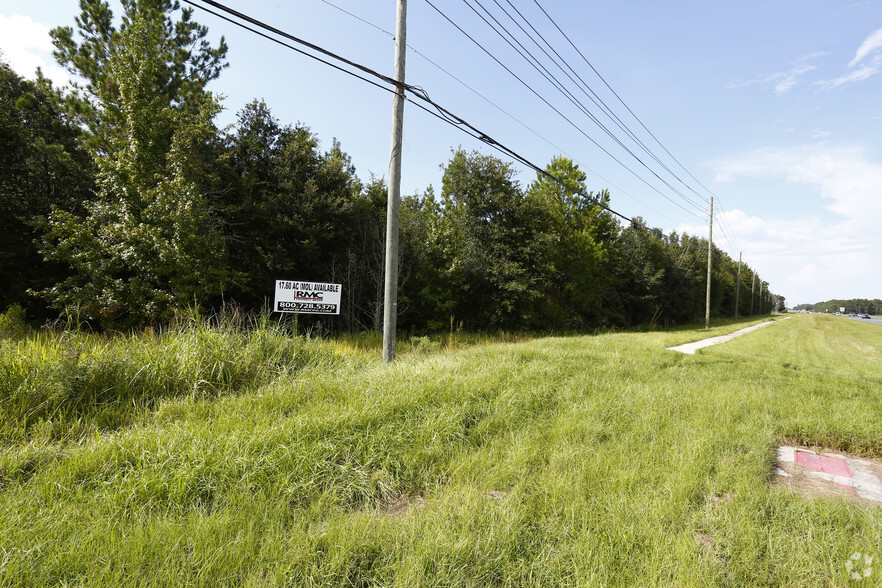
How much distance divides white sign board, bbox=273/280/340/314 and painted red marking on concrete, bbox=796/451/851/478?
256 inches

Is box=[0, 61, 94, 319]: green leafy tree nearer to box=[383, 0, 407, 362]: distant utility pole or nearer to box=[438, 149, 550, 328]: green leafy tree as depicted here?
box=[383, 0, 407, 362]: distant utility pole

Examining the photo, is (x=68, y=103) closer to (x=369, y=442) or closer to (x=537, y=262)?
(x=369, y=442)

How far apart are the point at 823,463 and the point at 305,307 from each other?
7266 mm

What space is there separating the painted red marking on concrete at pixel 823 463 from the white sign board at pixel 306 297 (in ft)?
21.3

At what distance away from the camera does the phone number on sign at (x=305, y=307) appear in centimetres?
631

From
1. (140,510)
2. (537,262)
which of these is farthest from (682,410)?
(537,262)

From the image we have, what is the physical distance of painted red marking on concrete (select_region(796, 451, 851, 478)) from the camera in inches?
135

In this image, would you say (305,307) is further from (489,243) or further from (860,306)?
(860,306)

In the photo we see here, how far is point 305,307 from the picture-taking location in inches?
255

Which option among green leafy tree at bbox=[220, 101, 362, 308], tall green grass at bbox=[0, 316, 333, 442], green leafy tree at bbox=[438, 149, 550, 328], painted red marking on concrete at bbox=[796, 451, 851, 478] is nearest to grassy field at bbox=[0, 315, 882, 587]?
tall green grass at bbox=[0, 316, 333, 442]

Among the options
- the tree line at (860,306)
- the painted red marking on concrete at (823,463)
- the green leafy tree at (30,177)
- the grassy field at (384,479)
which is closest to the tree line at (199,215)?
the green leafy tree at (30,177)

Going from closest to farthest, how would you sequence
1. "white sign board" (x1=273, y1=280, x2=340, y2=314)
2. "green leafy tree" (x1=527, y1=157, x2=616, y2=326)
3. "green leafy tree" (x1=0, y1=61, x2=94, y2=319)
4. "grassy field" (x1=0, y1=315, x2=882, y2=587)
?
1. "grassy field" (x1=0, y1=315, x2=882, y2=587)
2. "white sign board" (x1=273, y1=280, x2=340, y2=314)
3. "green leafy tree" (x1=0, y1=61, x2=94, y2=319)
4. "green leafy tree" (x1=527, y1=157, x2=616, y2=326)

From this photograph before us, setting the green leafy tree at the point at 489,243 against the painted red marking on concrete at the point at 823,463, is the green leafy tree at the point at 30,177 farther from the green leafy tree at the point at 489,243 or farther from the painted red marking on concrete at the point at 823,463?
the painted red marking on concrete at the point at 823,463

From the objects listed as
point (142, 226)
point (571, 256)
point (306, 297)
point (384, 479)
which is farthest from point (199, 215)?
point (571, 256)
